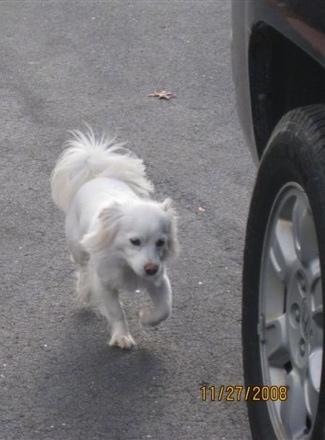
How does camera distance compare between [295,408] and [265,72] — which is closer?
[295,408]

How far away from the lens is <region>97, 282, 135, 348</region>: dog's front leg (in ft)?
15.3

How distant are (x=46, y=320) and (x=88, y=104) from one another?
300cm

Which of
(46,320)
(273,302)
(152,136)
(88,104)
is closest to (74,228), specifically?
(46,320)

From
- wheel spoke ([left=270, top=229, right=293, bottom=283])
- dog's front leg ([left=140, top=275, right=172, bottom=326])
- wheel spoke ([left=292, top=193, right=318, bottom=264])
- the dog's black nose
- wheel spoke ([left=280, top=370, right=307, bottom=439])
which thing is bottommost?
dog's front leg ([left=140, top=275, right=172, bottom=326])

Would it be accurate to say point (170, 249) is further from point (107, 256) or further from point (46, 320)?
point (46, 320)

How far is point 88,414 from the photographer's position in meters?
4.24

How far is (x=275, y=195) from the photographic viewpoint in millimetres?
3480

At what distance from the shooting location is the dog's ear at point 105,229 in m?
4.43

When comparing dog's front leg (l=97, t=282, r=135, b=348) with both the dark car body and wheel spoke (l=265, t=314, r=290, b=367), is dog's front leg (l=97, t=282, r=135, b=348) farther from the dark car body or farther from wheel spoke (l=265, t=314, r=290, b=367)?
wheel spoke (l=265, t=314, r=290, b=367)

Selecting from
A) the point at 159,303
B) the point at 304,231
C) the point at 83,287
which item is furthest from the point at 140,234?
the point at 304,231

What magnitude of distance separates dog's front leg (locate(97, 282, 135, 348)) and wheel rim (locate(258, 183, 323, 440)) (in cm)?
110

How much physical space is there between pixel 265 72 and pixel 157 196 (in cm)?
221

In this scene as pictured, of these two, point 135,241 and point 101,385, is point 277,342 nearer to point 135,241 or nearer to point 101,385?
point 135,241

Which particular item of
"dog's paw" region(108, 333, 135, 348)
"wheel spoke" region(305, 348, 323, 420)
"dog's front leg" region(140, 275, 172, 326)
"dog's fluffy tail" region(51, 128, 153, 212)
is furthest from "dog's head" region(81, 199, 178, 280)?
"wheel spoke" region(305, 348, 323, 420)
